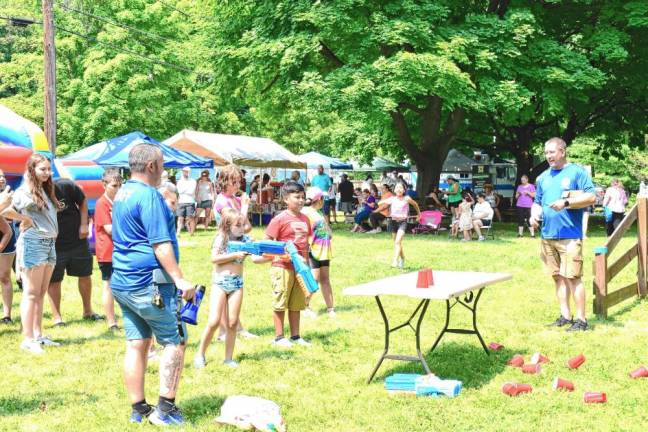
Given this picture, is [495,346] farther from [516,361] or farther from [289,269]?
[289,269]

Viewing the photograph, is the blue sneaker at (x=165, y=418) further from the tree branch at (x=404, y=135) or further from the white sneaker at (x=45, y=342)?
the tree branch at (x=404, y=135)

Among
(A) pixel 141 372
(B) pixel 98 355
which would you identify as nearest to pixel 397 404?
(A) pixel 141 372

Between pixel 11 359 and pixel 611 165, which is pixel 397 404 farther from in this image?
pixel 611 165

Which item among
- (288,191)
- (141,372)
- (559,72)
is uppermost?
(559,72)

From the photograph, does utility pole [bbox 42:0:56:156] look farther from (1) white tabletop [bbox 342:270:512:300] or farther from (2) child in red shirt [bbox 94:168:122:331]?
(1) white tabletop [bbox 342:270:512:300]

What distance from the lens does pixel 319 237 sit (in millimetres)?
8555

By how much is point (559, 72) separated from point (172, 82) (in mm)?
21295

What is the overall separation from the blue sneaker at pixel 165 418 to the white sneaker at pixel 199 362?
1473 millimetres

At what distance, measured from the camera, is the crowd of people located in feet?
15.0

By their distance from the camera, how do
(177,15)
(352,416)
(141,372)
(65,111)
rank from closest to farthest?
1. (141,372)
2. (352,416)
3. (65,111)
4. (177,15)

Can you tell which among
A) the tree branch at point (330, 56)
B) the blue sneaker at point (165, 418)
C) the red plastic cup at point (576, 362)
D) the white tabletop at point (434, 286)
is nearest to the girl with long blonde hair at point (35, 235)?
the blue sneaker at point (165, 418)

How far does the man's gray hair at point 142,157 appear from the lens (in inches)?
181

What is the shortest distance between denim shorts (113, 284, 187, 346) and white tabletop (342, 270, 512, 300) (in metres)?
1.49

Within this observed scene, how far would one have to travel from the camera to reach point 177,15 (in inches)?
1442
